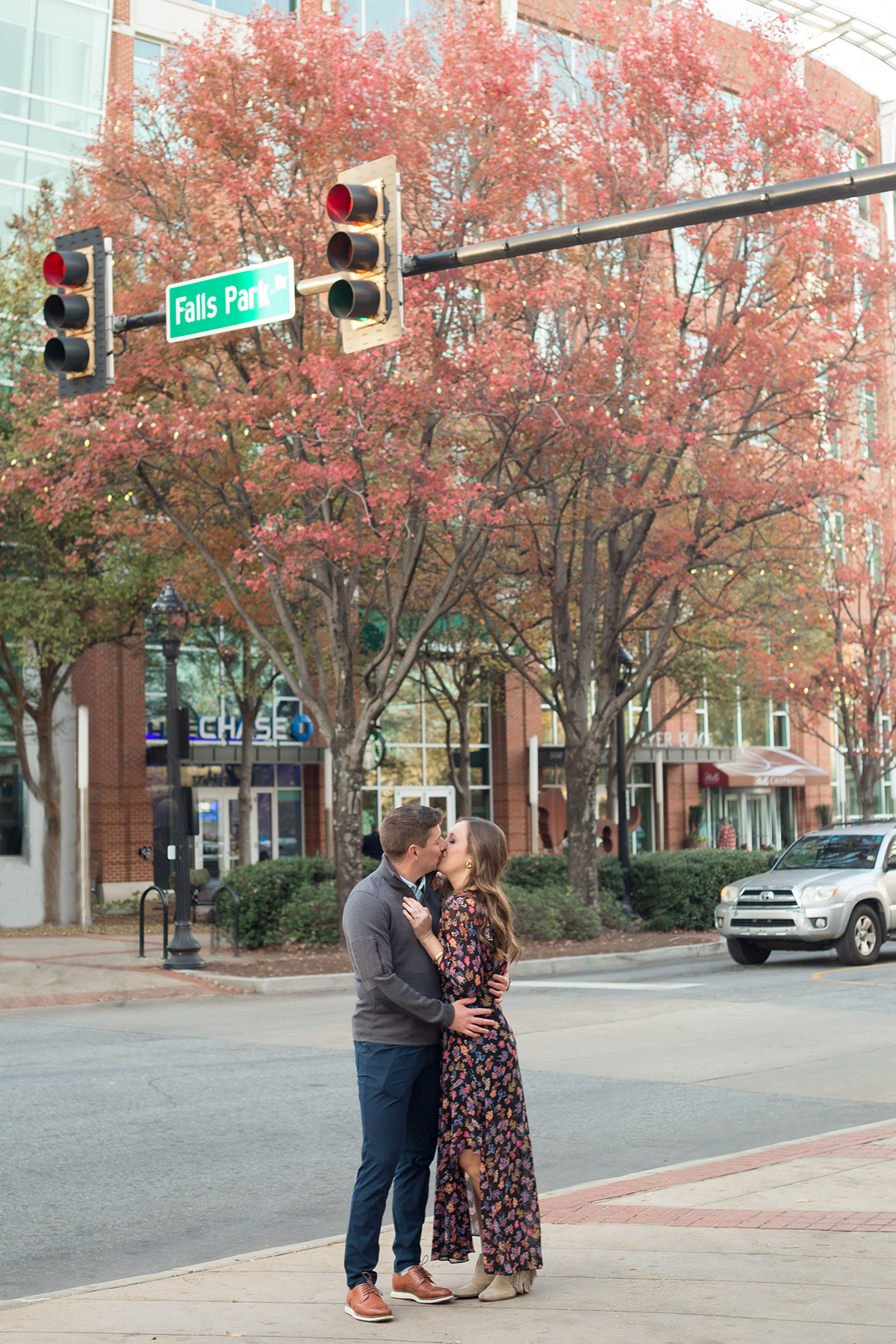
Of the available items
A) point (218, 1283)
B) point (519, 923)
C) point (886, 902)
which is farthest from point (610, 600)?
point (218, 1283)

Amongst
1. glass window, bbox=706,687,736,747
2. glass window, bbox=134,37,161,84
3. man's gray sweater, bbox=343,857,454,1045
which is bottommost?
man's gray sweater, bbox=343,857,454,1045

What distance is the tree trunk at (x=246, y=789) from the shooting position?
30531 millimetres

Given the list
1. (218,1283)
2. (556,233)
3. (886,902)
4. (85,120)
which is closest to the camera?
(218,1283)

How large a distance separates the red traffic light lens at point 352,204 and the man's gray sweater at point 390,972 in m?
4.64

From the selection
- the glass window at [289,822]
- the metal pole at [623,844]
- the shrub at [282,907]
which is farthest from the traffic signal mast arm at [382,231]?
the glass window at [289,822]

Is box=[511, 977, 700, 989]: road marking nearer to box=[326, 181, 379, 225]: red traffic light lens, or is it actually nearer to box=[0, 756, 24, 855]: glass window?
box=[326, 181, 379, 225]: red traffic light lens

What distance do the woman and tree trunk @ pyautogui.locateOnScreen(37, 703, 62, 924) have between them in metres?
23.5

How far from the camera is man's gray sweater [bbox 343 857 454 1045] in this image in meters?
5.20

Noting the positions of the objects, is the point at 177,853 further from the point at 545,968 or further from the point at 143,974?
the point at 545,968

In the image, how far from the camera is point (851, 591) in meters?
30.8

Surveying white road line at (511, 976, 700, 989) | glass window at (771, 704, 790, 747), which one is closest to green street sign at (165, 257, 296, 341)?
white road line at (511, 976, 700, 989)

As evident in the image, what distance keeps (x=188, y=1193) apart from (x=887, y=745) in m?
26.0

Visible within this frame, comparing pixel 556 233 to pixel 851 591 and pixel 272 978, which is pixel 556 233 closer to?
pixel 272 978

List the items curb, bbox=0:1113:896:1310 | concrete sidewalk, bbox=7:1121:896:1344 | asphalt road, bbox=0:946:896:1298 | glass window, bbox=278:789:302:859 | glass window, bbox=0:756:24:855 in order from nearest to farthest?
concrete sidewalk, bbox=7:1121:896:1344
curb, bbox=0:1113:896:1310
asphalt road, bbox=0:946:896:1298
glass window, bbox=0:756:24:855
glass window, bbox=278:789:302:859
